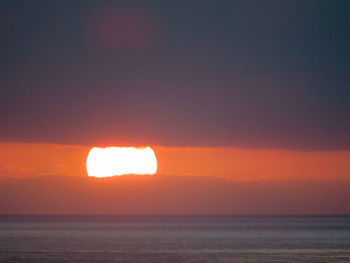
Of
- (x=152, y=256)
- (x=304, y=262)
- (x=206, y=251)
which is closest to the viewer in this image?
(x=304, y=262)

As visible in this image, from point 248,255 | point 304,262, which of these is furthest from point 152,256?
point 304,262

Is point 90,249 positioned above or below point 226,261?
above

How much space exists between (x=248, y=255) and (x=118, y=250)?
15.7m

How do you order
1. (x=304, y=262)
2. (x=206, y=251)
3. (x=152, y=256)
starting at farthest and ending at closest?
(x=206, y=251), (x=152, y=256), (x=304, y=262)

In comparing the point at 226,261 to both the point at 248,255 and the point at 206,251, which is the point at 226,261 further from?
the point at 206,251

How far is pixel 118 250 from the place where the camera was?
84.8 meters

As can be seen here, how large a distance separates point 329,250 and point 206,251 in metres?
14.4

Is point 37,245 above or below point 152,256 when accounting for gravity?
above

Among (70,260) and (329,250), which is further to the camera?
(329,250)

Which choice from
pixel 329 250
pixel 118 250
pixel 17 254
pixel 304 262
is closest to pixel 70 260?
pixel 17 254

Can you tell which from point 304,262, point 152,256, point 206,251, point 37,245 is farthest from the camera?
point 37,245

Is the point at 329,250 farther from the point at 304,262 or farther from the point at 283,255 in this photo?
the point at 304,262

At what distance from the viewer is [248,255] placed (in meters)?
78.7

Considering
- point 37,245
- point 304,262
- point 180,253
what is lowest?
point 304,262
